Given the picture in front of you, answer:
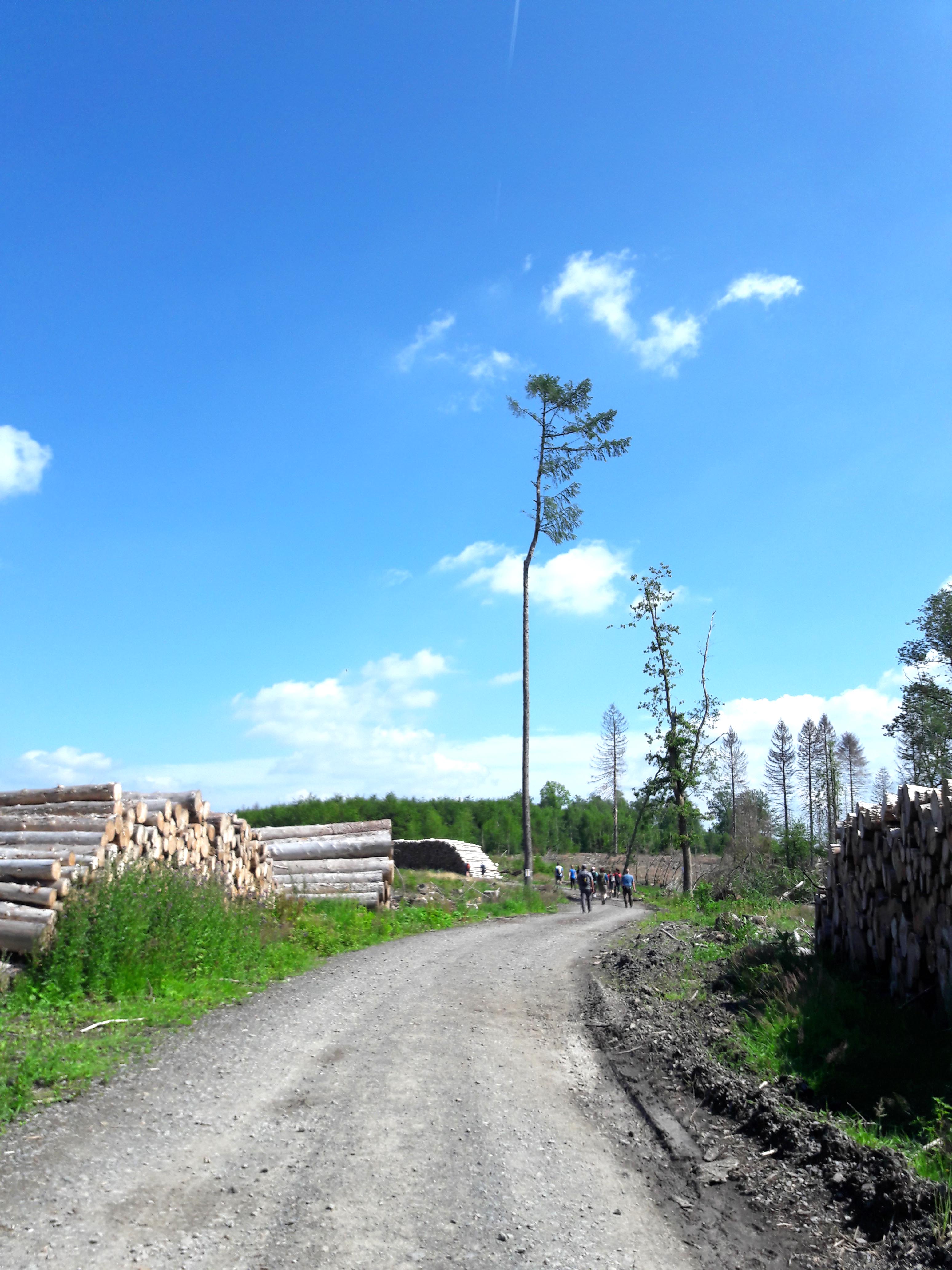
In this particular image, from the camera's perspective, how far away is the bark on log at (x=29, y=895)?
10.3 meters

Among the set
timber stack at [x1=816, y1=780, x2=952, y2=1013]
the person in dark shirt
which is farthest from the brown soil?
the person in dark shirt

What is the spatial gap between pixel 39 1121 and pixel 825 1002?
6.88m

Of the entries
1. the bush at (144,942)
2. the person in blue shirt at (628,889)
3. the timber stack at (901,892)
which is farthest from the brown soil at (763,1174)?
the person in blue shirt at (628,889)

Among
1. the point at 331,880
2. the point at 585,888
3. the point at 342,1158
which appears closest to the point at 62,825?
the point at 342,1158

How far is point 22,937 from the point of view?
9.88 m

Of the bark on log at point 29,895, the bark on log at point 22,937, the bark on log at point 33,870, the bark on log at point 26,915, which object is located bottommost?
the bark on log at point 22,937

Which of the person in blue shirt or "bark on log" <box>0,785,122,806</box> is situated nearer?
"bark on log" <box>0,785,122,806</box>

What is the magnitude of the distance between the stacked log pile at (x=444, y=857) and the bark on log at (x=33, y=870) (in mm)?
30281

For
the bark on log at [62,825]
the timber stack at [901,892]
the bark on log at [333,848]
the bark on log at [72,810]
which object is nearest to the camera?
the timber stack at [901,892]

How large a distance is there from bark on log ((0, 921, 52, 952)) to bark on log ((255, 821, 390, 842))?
10.1 meters

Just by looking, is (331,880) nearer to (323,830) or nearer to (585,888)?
(323,830)

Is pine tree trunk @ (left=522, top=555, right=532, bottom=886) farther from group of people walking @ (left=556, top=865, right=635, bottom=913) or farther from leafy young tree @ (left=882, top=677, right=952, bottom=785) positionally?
leafy young tree @ (left=882, top=677, right=952, bottom=785)

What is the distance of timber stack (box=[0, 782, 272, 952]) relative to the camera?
406 inches

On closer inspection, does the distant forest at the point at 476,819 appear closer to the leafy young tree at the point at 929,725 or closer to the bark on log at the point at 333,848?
the leafy young tree at the point at 929,725
